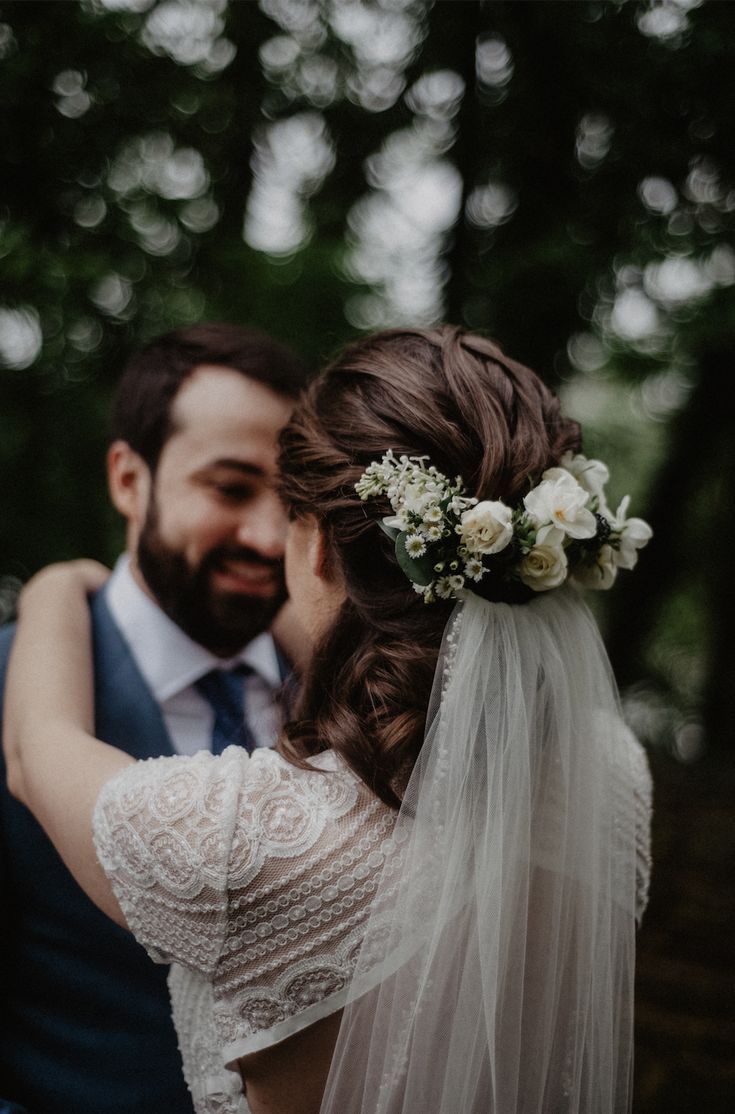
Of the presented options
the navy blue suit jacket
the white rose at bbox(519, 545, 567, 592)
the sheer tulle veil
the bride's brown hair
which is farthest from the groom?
the white rose at bbox(519, 545, 567, 592)

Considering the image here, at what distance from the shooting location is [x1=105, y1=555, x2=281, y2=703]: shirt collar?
181 cm

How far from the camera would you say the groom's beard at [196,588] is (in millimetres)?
1875

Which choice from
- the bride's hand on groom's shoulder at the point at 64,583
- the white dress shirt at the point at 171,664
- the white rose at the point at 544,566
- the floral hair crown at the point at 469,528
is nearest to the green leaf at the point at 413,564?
the floral hair crown at the point at 469,528

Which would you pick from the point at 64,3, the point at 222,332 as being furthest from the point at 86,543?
the point at 64,3

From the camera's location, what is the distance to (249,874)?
110 centimetres

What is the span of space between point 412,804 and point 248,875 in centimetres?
23

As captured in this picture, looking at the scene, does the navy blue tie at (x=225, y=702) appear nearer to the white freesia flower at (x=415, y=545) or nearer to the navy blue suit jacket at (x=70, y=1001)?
the navy blue suit jacket at (x=70, y=1001)

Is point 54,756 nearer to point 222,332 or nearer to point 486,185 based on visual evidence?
point 222,332

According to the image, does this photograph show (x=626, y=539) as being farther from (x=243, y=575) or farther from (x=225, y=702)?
(x=225, y=702)

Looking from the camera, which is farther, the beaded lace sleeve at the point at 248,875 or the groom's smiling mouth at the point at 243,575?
the groom's smiling mouth at the point at 243,575

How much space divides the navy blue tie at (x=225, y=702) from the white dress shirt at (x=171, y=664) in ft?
0.04

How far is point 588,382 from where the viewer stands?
140 inches

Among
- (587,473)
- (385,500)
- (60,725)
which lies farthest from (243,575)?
(587,473)

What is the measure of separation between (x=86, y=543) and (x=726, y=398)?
12.9 ft
